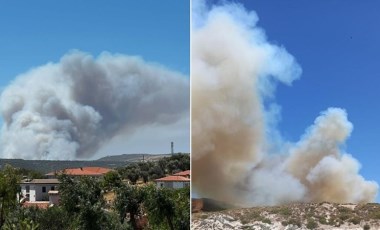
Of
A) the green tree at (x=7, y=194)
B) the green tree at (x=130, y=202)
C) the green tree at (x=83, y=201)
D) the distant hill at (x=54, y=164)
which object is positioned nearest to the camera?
the green tree at (x=7, y=194)

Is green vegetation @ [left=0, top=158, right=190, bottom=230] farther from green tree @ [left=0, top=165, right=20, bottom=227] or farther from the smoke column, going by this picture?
the smoke column

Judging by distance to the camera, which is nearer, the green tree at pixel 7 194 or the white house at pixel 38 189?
the green tree at pixel 7 194

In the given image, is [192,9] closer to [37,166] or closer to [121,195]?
[121,195]

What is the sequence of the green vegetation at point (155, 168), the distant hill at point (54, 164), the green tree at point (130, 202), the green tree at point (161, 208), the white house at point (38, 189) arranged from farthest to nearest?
the distant hill at point (54, 164) < the white house at point (38, 189) < the green vegetation at point (155, 168) < the green tree at point (130, 202) < the green tree at point (161, 208)

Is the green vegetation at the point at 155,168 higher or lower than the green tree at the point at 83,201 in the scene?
higher

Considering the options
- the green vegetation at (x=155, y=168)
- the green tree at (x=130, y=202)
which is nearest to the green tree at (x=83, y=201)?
the green tree at (x=130, y=202)

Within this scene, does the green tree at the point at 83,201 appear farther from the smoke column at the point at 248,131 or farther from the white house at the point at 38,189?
the white house at the point at 38,189

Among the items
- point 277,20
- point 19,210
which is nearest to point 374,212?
point 277,20
